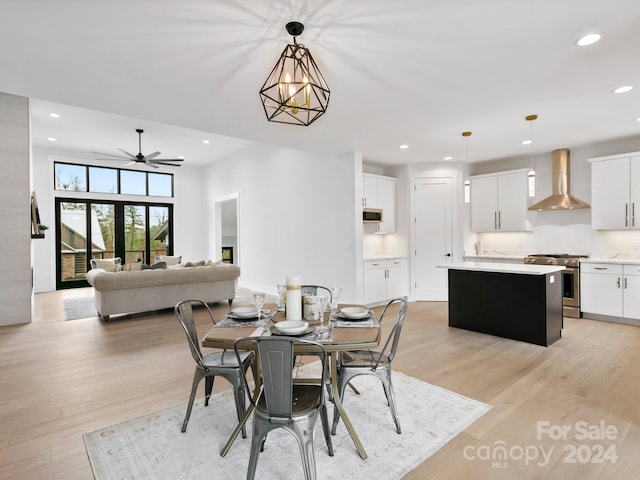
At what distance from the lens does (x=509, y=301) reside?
419 centimetres

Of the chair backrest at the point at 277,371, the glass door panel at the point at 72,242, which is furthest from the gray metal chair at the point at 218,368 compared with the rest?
the glass door panel at the point at 72,242

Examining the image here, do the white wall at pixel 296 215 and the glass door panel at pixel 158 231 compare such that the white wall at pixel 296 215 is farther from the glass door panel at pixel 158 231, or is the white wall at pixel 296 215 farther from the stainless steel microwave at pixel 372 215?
the glass door panel at pixel 158 231

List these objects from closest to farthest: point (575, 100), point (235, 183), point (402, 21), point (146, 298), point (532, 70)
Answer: point (402, 21), point (532, 70), point (575, 100), point (146, 298), point (235, 183)

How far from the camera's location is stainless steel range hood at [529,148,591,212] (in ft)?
17.9

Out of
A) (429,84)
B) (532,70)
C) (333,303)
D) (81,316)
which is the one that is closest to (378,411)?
(333,303)

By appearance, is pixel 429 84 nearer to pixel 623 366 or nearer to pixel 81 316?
pixel 623 366

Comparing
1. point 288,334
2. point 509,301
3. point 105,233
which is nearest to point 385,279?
point 509,301

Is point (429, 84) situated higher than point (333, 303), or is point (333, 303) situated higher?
point (429, 84)

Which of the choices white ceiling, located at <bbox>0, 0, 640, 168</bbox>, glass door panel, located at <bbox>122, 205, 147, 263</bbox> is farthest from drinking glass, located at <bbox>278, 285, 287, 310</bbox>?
glass door panel, located at <bbox>122, 205, 147, 263</bbox>

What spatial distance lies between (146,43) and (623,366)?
196 inches

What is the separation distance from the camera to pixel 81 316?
17.9 feet

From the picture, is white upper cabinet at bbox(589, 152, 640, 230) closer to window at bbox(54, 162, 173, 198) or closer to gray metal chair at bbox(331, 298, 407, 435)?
gray metal chair at bbox(331, 298, 407, 435)

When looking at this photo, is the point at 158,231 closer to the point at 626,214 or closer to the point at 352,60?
the point at 352,60

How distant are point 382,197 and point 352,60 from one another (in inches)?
155
